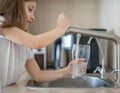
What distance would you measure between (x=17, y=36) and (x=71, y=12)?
122cm

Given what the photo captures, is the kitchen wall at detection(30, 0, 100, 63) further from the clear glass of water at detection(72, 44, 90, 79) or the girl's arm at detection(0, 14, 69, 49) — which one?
the girl's arm at detection(0, 14, 69, 49)

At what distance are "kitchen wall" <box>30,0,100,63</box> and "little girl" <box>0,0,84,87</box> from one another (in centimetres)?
97

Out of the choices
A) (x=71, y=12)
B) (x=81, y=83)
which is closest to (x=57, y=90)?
(x=81, y=83)

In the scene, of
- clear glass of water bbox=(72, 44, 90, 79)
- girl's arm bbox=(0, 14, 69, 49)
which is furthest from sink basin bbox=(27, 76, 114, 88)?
girl's arm bbox=(0, 14, 69, 49)

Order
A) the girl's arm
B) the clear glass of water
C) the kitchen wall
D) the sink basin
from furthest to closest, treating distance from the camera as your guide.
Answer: the kitchen wall → the sink basin → the clear glass of water → the girl's arm

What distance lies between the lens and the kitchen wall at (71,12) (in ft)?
7.23

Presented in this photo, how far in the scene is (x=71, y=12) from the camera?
7.27 feet

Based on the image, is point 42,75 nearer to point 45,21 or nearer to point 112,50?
point 112,50

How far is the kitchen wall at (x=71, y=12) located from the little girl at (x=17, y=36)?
3.18 ft

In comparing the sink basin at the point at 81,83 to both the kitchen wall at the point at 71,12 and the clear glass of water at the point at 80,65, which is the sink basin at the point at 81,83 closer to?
the clear glass of water at the point at 80,65

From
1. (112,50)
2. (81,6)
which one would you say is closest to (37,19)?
(81,6)

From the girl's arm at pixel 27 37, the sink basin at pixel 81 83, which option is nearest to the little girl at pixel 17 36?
the girl's arm at pixel 27 37

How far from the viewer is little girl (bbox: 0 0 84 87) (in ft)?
3.48

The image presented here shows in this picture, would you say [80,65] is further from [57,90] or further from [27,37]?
[27,37]
